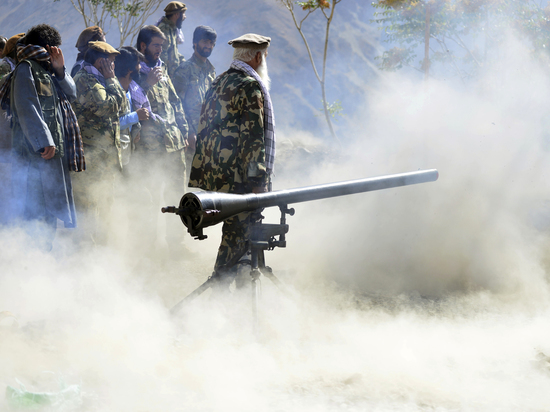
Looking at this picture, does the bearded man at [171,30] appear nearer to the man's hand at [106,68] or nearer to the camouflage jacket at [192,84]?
the camouflage jacket at [192,84]

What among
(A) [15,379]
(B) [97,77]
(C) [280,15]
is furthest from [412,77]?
→ (A) [15,379]

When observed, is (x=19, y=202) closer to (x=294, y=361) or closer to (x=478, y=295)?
(x=294, y=361)

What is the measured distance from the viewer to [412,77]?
79.5 feet

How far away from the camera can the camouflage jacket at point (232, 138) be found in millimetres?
3279

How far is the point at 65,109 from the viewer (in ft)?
11.9

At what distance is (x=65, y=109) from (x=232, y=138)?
1.26m

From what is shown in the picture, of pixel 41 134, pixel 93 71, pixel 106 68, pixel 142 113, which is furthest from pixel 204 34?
pixel 41 134

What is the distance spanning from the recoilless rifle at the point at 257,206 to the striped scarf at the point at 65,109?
4.19 ft

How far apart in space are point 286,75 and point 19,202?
33.3 metres

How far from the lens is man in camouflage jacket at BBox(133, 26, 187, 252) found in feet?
16.5

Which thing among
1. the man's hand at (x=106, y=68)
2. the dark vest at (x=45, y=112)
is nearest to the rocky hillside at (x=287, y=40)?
the man's hand at (x=106, y=68)

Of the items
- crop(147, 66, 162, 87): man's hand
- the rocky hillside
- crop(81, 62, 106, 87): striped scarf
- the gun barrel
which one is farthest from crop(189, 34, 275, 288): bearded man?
the rocky hillside

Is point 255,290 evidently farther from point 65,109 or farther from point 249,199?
point 65,109

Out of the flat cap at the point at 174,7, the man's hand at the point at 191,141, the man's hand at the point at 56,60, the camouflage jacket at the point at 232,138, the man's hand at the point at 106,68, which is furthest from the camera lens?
the flat cap at the point at 174,7
